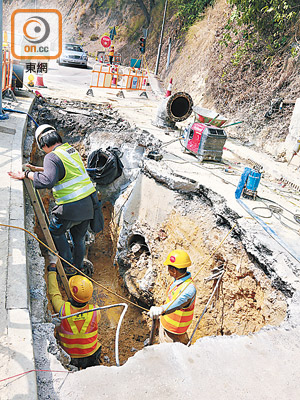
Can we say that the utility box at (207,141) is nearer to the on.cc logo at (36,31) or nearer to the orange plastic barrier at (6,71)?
the orange plastic barrier at (6,71)

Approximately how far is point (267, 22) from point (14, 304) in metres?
12.8

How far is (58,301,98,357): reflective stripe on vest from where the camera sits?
11.7ft

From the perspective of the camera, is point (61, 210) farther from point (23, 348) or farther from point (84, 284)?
point (23, 348)

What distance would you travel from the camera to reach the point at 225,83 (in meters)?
13.5

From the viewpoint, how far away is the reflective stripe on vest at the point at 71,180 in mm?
4141

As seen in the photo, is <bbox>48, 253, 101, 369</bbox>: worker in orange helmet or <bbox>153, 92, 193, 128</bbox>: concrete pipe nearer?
<bbox>48, 253, 101, 369</bbox>: worker in orange helmet

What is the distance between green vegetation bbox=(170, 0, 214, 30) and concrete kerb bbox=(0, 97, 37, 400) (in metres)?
20.5

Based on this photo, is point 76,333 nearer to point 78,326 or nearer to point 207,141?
point 78,326

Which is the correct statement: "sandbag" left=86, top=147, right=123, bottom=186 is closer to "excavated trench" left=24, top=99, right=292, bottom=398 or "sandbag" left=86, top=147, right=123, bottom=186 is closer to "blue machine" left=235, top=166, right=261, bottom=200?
"excavated trench" left=24, top=99, right=292, bottom=398

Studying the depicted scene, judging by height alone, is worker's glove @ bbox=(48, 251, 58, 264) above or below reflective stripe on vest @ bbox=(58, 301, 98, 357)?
above

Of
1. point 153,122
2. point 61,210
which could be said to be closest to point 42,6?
point 153,122

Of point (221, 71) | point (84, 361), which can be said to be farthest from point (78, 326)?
point (221, 71)

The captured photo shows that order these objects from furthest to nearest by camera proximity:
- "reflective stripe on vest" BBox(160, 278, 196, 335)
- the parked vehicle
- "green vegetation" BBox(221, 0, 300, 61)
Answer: the parked vehicle
"green vegetation" BBox(221, 0, 300, 61)
"reflective stripe on vest" BBox(160, 278, 196, 335)

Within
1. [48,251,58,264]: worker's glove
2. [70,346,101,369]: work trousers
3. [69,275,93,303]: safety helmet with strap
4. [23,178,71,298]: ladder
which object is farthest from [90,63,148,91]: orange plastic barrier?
[70,346,101,369]: work trousers
